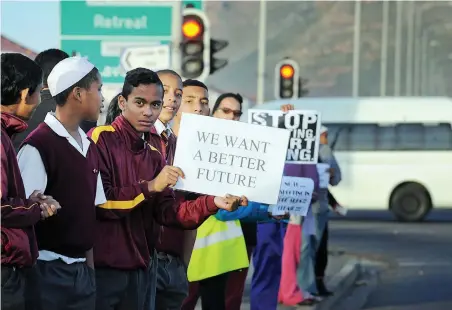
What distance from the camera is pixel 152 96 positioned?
18.8 ft

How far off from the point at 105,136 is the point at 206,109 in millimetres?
1661

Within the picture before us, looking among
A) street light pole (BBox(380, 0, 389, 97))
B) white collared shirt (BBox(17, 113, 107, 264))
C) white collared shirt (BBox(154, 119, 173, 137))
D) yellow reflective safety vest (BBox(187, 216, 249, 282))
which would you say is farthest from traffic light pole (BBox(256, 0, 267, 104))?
street light pole (BBox(380, 0, 389, 97))

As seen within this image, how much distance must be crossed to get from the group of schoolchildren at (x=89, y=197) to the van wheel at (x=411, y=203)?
21822 mm

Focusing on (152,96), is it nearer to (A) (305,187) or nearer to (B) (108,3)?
(A) (305,187)

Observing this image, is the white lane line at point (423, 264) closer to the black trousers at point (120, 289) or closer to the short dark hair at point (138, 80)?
the black trousers at point (120, 289)

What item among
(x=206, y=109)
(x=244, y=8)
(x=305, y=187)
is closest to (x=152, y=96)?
(x=206, y=109)

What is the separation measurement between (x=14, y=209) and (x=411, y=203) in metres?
24.1

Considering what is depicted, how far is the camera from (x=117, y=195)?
547cm

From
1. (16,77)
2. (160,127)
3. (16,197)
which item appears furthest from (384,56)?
(16,197)

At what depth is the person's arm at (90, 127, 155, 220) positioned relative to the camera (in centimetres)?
545

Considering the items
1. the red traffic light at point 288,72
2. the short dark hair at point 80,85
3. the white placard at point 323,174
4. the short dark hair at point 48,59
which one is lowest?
the white placard at point 323,174

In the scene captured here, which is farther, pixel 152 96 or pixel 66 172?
pixel 152 96

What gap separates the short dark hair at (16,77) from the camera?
15.8ft

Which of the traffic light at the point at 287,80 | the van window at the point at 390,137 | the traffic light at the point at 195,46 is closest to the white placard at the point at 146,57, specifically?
the traffic light at the point at 195,46
